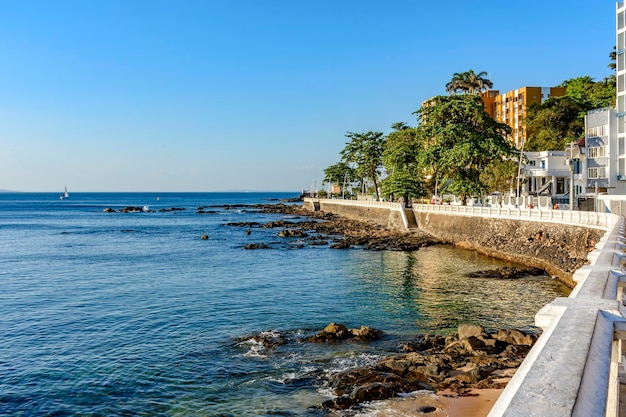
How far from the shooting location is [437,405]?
14.0 meters

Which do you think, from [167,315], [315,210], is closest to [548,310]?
[167,315]

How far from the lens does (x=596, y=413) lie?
2.92 m

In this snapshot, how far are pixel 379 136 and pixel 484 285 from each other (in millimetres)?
68418

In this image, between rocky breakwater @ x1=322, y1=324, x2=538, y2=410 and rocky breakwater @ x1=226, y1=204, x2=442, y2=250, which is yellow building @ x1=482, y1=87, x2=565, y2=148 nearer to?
rocky breakwater @ x1=226, y1=204, x2=442, y2=250

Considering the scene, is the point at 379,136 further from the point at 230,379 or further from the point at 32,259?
the point at 230,379

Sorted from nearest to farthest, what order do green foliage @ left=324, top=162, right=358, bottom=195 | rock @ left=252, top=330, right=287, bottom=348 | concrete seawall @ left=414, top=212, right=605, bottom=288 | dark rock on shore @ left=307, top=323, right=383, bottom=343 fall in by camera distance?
rock @ left=252, top=330, right=287, bottom=348 < dark rock on shore @ left=307, top=323, right=383, bottom=343 < concrete seawall @ left=414, top=212, right=605, bottom=288 < green foliage @ left=324, top=162, right=358, bottom=195

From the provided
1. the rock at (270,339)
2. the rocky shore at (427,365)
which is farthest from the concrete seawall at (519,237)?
the rock at (270,339)

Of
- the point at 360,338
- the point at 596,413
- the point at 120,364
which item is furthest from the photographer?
the point at 360,338

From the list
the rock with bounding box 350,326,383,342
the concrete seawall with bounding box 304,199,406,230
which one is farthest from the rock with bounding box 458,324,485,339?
the concrete seawall with bounding box 304,199,406,230

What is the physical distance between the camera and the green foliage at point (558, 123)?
79213 millimetres

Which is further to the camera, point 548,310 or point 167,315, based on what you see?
point 167,315

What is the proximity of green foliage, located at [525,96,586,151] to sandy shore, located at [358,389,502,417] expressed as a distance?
71.5m

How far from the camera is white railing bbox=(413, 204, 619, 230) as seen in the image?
3172 cm

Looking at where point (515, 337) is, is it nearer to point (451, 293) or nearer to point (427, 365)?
point (427, 365)
